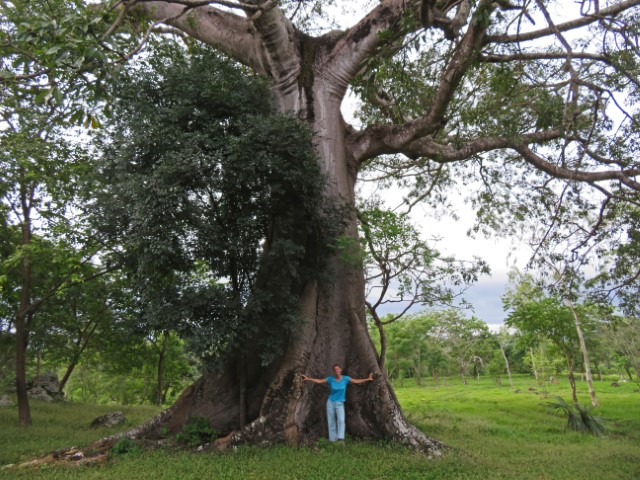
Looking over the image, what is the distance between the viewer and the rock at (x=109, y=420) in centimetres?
964

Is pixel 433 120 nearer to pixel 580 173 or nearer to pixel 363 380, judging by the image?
pixel 580 173

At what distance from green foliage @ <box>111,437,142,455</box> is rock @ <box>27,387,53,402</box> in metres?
9.24

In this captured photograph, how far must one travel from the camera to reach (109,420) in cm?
979

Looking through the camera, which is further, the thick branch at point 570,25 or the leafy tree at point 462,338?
the leafy tree at point 462,338

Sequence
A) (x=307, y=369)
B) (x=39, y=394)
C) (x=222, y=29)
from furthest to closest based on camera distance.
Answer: (x=39, y=394) → (x=222, y=29) → (x=307, y=369)

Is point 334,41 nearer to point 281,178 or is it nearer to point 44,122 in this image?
point 281,178

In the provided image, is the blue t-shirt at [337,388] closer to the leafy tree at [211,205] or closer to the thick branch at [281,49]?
the leafy tree at [211,205]

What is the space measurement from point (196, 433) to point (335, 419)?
6.62ft

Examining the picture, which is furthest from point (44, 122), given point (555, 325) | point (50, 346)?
point (555, 325)

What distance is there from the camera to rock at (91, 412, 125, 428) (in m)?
9.64

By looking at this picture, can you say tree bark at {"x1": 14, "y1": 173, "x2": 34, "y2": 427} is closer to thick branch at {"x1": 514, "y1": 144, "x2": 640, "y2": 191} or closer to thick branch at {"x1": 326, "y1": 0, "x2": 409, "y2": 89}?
thick branch at {"x1": 326, "y1": 0, "x2": 409, "y2": 89}

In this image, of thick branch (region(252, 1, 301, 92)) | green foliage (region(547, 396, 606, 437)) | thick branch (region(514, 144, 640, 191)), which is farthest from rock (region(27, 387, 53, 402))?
thick branch (region(514, 144, 640, 191))

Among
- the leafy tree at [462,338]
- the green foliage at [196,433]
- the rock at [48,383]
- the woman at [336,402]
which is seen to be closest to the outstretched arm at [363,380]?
the woman at [336,402]

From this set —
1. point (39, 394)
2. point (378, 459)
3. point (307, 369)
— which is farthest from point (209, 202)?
point (39, 394)
